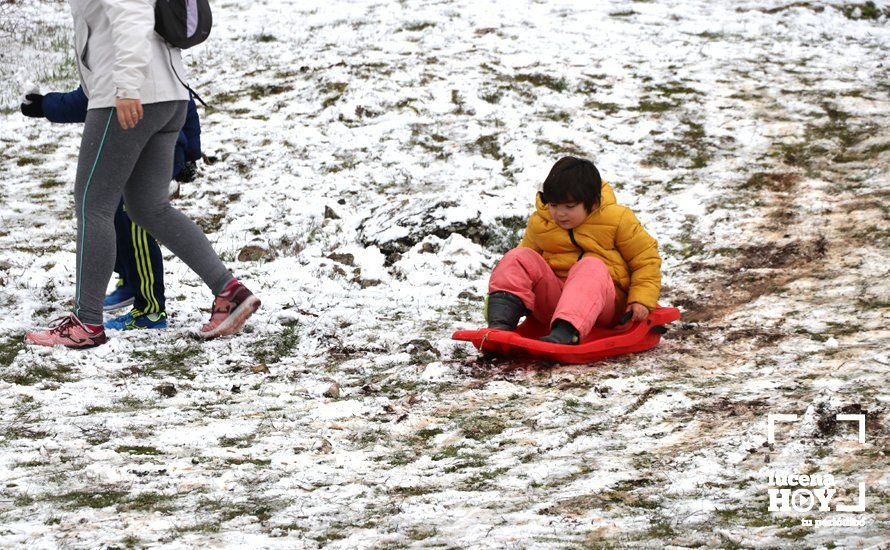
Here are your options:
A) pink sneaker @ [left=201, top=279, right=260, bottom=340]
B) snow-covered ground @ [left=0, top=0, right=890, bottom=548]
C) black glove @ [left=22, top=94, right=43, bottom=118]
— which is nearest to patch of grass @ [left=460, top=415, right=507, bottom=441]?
snow-covered ground @ [left=0, top=0, right=890, bottom=548]

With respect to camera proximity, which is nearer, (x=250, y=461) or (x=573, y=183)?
(x=250, y=461)

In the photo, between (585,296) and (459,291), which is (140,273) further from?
(585,296)

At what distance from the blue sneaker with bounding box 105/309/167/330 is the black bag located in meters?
1.75

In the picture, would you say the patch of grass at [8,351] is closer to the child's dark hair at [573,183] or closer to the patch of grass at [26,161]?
the child's dark hair at [573,183]

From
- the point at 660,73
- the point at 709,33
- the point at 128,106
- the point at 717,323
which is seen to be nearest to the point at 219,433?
the point at 128,106

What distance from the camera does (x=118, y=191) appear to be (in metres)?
4.83

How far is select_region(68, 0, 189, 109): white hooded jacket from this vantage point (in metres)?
4.45

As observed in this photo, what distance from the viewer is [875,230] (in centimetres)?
646

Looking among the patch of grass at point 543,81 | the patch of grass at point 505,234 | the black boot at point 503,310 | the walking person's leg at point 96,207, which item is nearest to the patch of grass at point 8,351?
the walking person's leg at point 96,207

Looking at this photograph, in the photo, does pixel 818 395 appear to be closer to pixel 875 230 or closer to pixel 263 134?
pixel 875 230

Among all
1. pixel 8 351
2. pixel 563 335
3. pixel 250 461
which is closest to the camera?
pixel 250 461

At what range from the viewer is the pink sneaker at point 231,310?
17.3ft

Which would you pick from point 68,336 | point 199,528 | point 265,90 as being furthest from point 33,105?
point 265,90

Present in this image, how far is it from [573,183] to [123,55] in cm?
248
